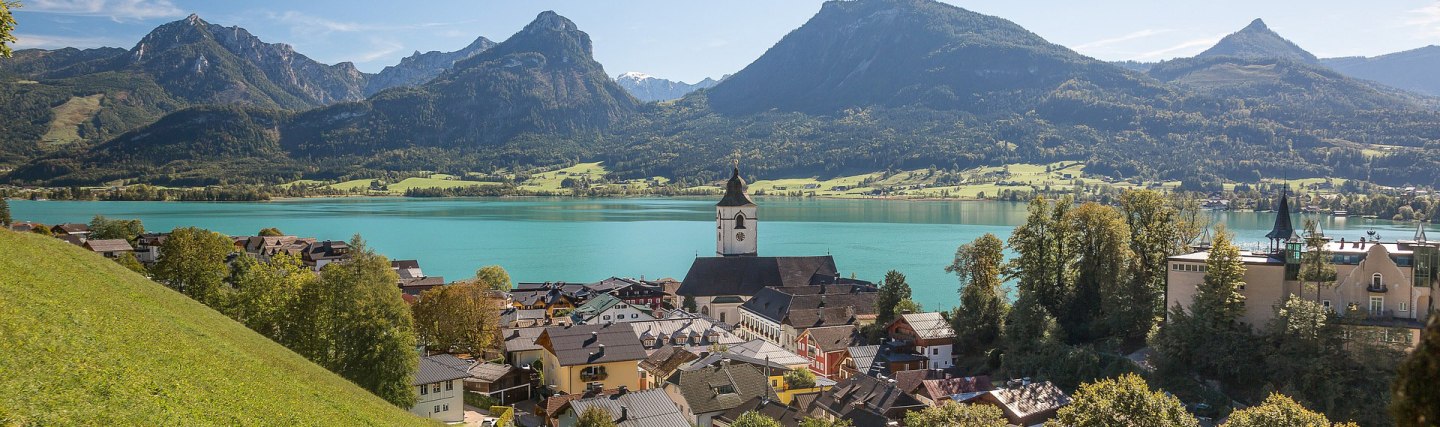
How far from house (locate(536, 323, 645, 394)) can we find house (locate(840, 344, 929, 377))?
8.28 m

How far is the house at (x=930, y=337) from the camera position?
111ft

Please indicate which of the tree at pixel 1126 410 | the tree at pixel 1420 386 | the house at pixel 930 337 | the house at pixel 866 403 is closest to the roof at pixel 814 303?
the house at pixel 930 337

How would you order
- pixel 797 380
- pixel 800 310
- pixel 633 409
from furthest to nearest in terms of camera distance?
pixel 800 310
pixel 797 380
pixel 633 409

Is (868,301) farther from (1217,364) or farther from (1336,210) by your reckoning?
(1336,210)

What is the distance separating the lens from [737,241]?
5594 cm

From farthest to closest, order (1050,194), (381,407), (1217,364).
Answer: (1050,194) < (1217,364) < (381,407)

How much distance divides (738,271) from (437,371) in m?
29.4

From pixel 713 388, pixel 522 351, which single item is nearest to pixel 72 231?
pixel 522 351

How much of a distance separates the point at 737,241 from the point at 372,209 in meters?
122

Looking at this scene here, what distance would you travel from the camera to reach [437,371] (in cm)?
2500

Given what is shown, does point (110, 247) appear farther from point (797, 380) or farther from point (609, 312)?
point (797, 380)

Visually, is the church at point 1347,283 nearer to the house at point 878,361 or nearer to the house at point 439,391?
the house at point 878,361

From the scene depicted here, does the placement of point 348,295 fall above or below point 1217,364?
above

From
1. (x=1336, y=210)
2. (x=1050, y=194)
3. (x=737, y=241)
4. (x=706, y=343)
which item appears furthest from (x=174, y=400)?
(x=1050, y=194)
